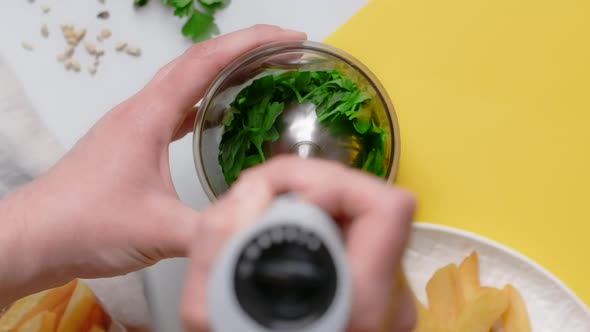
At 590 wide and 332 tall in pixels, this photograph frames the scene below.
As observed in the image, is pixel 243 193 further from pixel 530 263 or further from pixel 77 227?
pixel 530 263

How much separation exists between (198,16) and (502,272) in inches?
16.4

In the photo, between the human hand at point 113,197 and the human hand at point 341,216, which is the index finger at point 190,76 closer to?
the human hand at point 113,197

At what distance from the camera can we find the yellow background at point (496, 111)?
0.70 meters

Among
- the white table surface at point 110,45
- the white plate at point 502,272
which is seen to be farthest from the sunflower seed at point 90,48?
the white plate at point 502,272

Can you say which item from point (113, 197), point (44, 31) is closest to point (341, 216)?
point (113, 197)

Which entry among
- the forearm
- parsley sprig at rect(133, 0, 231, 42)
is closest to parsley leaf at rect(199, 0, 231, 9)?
parsley sprig at rect(133, 0, 231, 42)

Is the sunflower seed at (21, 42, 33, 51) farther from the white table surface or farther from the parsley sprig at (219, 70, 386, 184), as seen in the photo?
the parsley sprig at (219, 70, 386, 184)

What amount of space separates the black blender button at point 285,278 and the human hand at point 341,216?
0.8 inches

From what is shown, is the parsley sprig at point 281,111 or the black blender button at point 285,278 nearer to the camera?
the black blender button at point 285,278

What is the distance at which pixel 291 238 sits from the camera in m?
0.31

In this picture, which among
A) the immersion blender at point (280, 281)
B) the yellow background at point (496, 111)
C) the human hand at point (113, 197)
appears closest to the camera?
the immersion blender at point (280, 281)

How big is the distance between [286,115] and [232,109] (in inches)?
2.0

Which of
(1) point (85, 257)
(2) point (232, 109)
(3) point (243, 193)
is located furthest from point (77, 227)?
(3) point (243, 193)

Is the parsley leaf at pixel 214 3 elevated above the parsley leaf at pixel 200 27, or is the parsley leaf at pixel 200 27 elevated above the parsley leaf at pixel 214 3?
the parsley leaf at pixel 214 3
